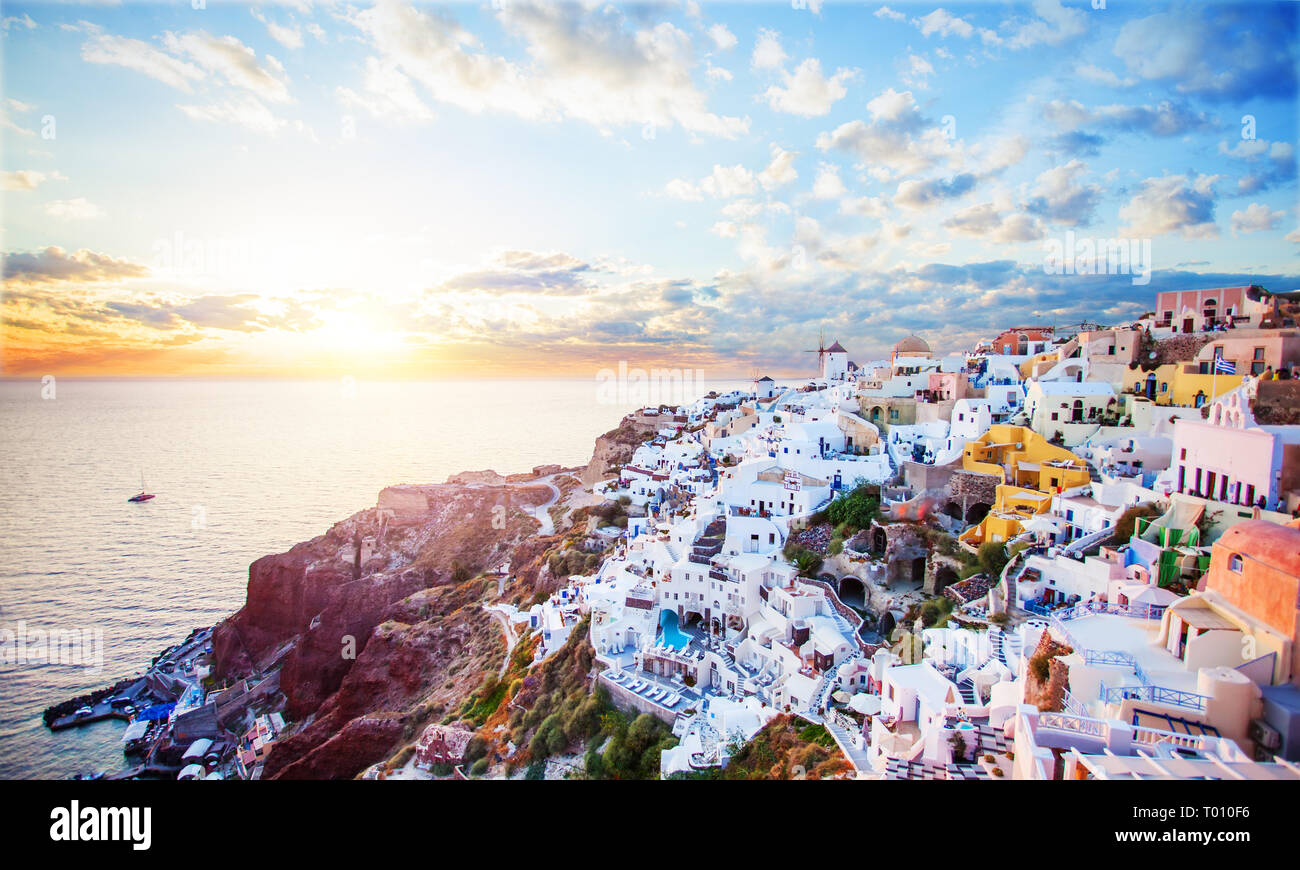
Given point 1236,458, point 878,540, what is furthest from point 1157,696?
point 878,540

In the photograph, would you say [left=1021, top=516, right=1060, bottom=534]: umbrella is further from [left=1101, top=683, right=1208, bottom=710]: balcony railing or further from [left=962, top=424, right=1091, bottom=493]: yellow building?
[left=1101, top=683, right=1208, bottom=710]: balcony railing

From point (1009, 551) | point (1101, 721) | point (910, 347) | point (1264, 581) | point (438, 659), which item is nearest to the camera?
point (1101, 721)

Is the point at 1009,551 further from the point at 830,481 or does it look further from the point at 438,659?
the point at 438,659

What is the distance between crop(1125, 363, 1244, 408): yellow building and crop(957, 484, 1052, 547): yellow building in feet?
15.6

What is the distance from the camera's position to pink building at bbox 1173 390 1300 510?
8.21m

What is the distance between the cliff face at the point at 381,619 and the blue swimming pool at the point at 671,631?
5812mm

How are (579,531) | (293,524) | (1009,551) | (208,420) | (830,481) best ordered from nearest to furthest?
(1009,551) → (830,481) → (579,531) → (293,524) → (208,420)

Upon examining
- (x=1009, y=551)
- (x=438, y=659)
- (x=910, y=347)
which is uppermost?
(x=910, y=347)

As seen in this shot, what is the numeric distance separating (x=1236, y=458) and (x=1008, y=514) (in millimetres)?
4130

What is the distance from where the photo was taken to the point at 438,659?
1866cm

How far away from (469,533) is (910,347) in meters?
22.7

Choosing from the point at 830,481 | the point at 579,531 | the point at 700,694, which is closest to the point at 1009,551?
the point at 830,481

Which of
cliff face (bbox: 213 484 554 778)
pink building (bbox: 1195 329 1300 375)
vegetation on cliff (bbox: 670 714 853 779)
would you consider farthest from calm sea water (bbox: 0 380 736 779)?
pink building (bbox: 1195 329 1300 375)
